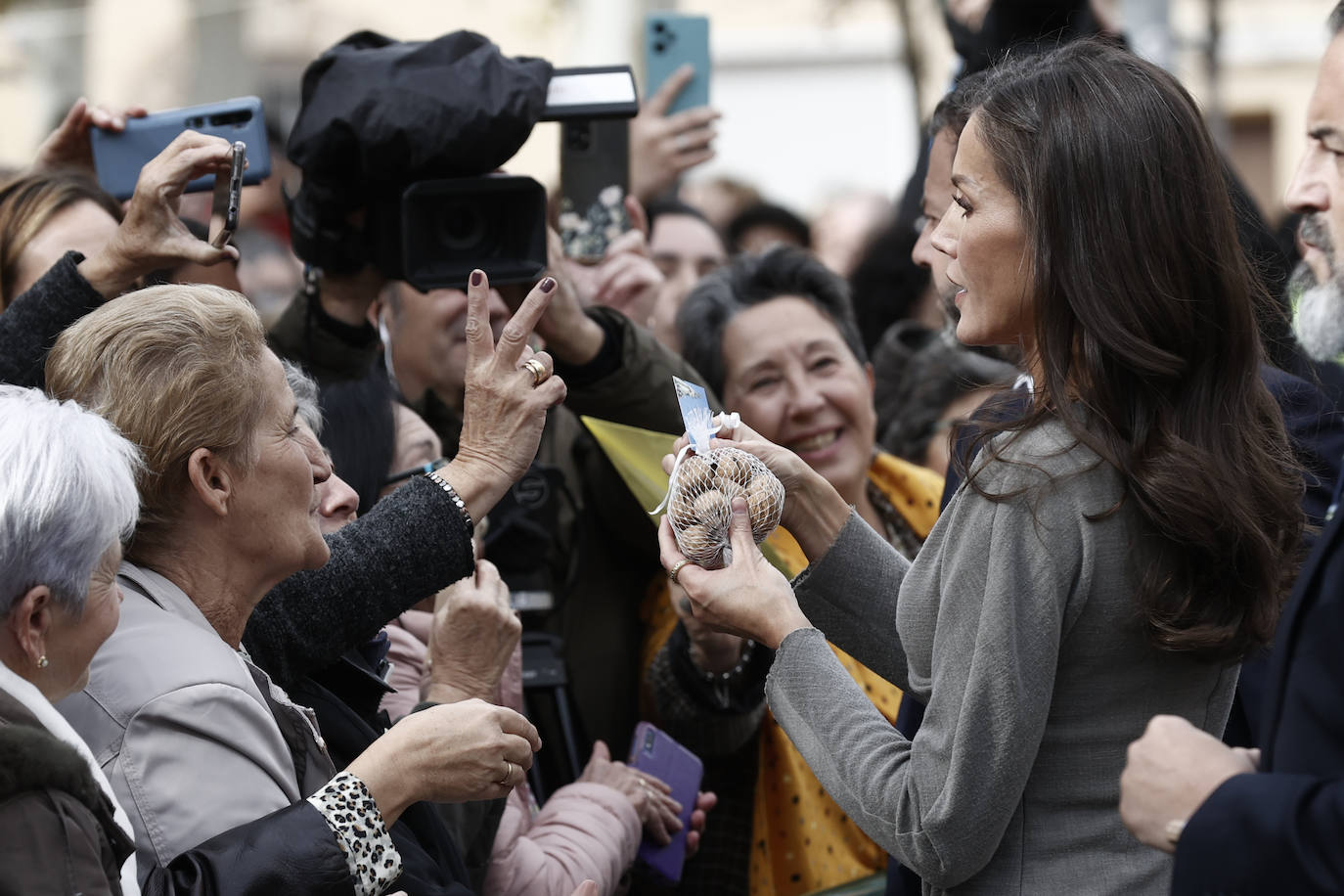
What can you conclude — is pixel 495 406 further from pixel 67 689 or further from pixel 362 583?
pixel 67 689

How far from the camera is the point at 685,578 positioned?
2098 mm

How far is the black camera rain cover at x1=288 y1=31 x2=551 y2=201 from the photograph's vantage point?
2799mm

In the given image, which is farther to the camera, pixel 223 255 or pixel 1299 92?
pixel 1299 92

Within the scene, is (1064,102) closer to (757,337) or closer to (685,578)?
(685,578)

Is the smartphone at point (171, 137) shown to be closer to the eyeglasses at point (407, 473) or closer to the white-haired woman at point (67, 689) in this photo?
the eyeglasses at point (407, 473)

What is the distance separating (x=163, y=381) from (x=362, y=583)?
486mm

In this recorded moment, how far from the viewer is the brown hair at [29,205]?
9.98ft

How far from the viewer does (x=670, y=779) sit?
299 cm

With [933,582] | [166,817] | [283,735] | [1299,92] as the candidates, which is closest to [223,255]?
[283,735]

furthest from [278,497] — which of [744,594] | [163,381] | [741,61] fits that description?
[741,61]

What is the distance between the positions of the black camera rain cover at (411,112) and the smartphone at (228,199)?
0.26 m

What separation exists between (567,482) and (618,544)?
7.0 inches

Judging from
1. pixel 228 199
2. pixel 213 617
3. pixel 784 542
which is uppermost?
pixel 228 199

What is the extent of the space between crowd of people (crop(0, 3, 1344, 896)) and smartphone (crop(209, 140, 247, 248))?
58 millimetres
